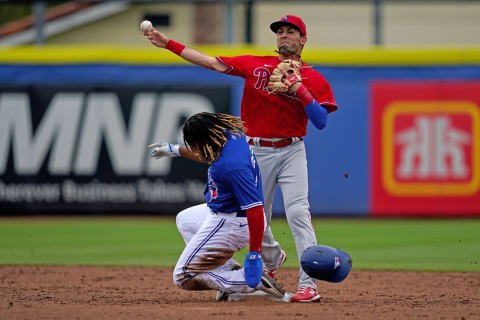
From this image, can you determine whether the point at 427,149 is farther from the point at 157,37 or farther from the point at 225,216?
the point at 225,216

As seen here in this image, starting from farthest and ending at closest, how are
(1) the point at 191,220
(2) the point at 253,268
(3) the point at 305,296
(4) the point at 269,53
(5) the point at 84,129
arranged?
(5) the point at 84,129
(4) the point at 269,53
(1) the point at 191,220
(3) the point at 305,296
(2) the point at 253,268

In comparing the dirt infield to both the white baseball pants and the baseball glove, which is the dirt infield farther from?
the baseball glove

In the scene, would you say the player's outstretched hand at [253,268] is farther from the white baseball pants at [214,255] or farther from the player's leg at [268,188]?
the player's leg at [268,188]

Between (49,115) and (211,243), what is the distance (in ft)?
24.6

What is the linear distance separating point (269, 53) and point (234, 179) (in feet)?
23.4

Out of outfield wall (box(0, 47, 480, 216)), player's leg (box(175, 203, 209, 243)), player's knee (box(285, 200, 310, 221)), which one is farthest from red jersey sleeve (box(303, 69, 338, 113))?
outfield wall (box(0, 47, 480, 216))

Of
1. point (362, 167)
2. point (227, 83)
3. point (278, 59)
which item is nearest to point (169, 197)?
point (227, 83)

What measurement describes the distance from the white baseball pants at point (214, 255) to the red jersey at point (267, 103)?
A: 763 millimetres

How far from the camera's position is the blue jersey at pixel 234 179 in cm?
568

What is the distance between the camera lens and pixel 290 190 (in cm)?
627

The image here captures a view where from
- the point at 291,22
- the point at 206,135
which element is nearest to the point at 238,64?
the point at 291,22

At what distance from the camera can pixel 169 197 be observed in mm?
12852

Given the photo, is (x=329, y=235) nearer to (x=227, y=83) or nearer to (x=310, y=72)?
(x=227, y=83)

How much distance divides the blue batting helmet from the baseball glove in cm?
112
